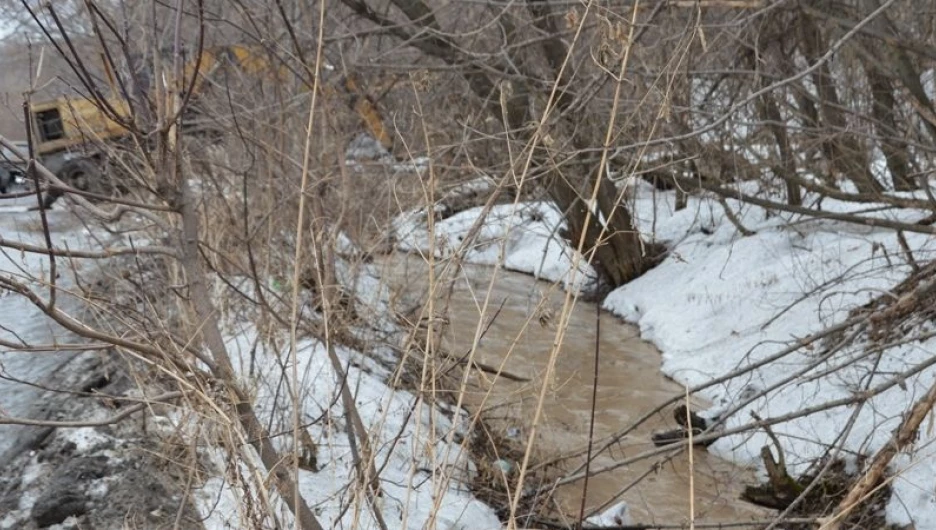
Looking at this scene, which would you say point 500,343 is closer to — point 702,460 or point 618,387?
point 618,387

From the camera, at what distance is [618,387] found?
352 inches

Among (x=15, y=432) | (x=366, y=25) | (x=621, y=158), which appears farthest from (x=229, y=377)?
(x=366, y=25)

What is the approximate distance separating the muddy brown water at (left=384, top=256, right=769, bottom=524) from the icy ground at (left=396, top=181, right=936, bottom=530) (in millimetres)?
330

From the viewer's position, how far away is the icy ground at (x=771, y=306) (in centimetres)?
654

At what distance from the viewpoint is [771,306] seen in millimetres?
10070

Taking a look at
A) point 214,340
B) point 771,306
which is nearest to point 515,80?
point 771,306

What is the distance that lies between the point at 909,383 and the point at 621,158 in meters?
2.63

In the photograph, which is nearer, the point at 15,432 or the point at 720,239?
the point at 15,432

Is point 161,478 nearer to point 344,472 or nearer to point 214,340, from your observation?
point 344,472

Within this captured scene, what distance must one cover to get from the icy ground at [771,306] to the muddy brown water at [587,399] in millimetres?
330

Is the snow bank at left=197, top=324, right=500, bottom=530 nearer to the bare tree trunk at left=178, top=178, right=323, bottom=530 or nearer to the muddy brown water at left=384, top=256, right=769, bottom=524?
the muddy brown water at left=384, top=256, right=769, bottom=524

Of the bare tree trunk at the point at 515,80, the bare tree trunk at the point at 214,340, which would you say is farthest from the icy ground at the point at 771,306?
the bare tree trunk at the point at 214,340

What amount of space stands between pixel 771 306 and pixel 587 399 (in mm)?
2975

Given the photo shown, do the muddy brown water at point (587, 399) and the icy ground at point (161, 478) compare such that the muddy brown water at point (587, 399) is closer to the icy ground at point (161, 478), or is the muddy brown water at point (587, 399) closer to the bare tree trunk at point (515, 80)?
the icy ground at point (161, 478)
